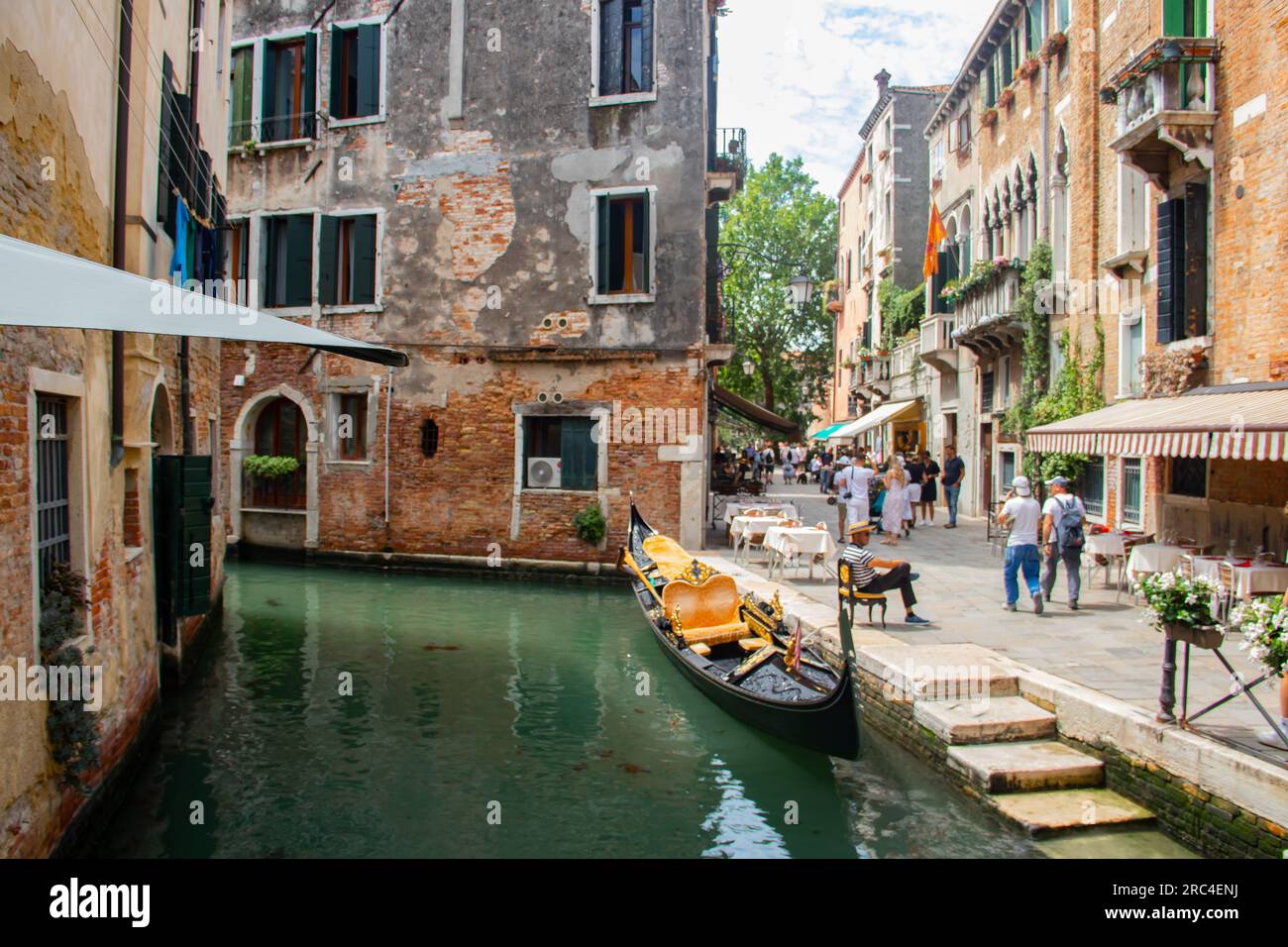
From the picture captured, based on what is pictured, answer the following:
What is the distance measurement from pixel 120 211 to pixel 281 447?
1031 centimetres

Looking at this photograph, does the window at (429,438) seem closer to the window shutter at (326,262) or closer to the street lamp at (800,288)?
the window shutter at (326,262)

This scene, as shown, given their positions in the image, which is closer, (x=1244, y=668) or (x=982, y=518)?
(x=1244, y=668)

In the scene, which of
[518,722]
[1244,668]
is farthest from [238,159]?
[1244,668]

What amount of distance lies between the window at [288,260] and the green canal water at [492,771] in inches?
262

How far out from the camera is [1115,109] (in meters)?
12.4

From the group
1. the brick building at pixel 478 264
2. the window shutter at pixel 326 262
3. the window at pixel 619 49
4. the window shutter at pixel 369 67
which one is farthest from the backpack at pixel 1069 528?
the window shutter at pixel 369 67

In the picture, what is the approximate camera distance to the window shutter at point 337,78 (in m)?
15.0

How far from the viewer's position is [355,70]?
15.2 m

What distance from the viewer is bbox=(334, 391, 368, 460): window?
15.2 metres

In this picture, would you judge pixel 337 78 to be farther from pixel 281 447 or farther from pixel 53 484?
pixel 53 484

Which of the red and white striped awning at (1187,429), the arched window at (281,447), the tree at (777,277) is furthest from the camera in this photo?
the tree at (777,277)
